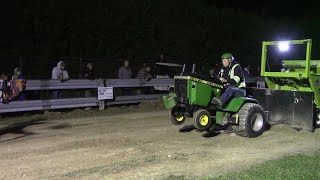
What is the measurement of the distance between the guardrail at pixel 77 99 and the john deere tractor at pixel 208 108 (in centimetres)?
466

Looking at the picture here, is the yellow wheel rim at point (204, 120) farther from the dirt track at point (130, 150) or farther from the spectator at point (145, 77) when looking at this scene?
the spectator at point (145, 77)

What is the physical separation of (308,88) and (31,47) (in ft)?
40.1

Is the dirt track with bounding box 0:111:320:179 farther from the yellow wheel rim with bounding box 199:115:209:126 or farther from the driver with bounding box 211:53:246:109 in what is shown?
the driver with bounding box 211:53:246:109

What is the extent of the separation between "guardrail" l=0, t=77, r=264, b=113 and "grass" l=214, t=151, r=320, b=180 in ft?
24.8

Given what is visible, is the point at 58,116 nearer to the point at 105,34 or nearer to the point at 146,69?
the point at 146,69

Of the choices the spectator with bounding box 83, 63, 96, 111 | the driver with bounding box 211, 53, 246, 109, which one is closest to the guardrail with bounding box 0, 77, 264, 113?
the spectator with bounding box 83, 63, 96, 111

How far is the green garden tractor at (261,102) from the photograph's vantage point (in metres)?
9.48

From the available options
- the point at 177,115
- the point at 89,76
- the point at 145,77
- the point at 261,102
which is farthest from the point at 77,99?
the point at 261,102

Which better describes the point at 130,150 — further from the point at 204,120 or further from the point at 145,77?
the point at 145,77

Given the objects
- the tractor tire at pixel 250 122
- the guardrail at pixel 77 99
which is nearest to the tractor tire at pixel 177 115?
the tractor tire at pixel 250 122

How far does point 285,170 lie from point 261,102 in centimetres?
457

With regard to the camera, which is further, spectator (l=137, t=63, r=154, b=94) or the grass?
spectator (l=137, t=63, r=154, b=94)

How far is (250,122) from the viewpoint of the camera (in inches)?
396

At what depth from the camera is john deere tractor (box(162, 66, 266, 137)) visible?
940 centimetres
